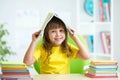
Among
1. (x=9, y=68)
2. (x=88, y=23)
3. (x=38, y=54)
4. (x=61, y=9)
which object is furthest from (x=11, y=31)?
(x=9, y=68)

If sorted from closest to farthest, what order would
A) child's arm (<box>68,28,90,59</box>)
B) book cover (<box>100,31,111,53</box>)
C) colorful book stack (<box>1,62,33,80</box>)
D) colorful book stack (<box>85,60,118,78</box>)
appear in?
colorful book stack (<box>1,62,33,80</box>), colorful book stack (<box>85,60,118,78</box>), child's arm (<box>68,28,90,59</box>), book cover (<box>100,31,111,53</box>)

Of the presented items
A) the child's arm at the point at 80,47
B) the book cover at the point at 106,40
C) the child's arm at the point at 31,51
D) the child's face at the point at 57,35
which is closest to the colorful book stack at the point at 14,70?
the child's arm at the point at 31,51

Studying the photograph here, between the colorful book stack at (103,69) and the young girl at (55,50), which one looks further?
the young girl at (55,50)

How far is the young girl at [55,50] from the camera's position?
241 centimetres

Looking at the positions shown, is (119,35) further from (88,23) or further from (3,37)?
(3,37)

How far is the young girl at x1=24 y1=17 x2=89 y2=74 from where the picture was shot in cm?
241

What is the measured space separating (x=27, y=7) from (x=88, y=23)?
931 mm

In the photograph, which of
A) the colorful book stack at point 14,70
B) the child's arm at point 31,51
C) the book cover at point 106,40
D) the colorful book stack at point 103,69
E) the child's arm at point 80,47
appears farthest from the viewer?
the book cover at point 106,40

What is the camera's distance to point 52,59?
2.43m

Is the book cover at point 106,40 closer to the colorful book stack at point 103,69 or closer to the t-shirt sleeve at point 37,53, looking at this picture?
the t-shirt sleeve at point 37,53

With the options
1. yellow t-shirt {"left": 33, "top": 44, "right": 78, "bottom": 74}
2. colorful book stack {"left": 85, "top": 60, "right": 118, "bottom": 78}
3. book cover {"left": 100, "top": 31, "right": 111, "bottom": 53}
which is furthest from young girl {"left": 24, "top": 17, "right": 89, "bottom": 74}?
book cover {"left": 100, "top": 31, "right": 111, "bottom": 53}

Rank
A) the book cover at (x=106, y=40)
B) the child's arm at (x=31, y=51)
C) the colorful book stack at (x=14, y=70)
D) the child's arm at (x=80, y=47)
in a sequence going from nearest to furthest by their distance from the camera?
the colorful book stack at (x=14, y=70), the child's arm at (x=31, y=51), the child's arm at (x=80, y=47), the book cover at (x=106, y=40)

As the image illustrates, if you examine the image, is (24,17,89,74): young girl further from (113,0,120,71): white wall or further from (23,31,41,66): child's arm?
(113,0,120,71): white wall

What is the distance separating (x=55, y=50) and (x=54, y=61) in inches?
4.4
